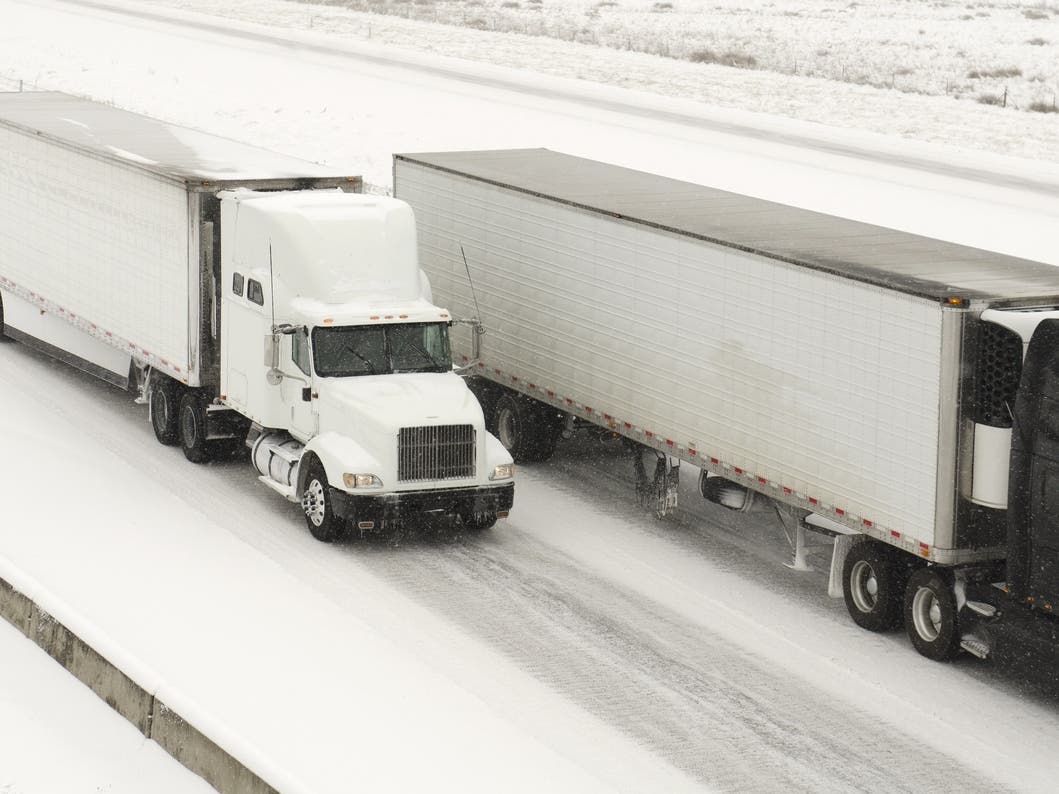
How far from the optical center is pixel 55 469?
69.6 ft

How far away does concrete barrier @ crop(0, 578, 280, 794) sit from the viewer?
12.4m

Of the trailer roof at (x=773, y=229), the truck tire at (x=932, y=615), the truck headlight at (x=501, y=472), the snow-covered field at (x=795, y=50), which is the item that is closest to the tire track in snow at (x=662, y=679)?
the truck headlight at (x=501, y=472)

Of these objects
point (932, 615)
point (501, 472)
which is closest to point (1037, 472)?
point (932, 615)

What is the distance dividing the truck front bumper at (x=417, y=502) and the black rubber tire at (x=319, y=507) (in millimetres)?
231

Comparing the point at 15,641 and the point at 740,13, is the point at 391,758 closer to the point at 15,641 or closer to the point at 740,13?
the point at 15,641

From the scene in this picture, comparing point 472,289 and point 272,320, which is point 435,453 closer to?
point 272,320

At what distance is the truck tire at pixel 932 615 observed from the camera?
623 inches

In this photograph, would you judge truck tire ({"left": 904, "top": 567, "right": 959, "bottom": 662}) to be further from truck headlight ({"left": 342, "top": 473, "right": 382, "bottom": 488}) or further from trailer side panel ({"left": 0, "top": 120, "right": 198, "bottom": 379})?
trailer side panel ({"left": 0, "top": 120, "right": 198, "bottom": 379})

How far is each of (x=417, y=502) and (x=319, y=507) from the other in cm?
117

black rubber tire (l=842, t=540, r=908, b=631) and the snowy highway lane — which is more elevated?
black rubber tire (l=842, t=540, r=908, b=631)

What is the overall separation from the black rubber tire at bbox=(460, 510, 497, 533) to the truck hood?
991mm

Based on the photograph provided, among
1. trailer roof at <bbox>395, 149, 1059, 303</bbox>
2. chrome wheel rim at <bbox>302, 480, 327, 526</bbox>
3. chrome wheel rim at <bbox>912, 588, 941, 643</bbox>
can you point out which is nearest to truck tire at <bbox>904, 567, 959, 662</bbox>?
chrome wheel rim at <bbox>912, 588, 941, 643</bbox>

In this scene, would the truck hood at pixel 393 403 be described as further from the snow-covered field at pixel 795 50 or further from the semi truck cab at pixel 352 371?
the snow-covered field at pixel 795 50

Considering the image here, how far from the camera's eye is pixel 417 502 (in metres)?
18.6
